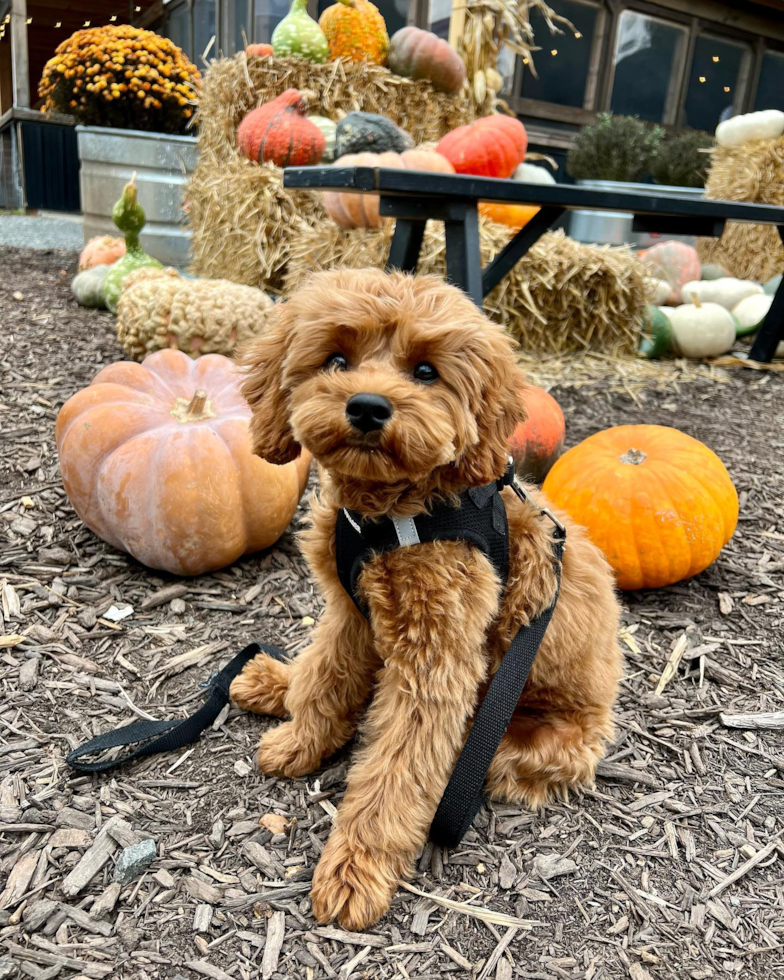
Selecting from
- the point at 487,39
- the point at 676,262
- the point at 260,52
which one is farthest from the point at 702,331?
the point at 260,52

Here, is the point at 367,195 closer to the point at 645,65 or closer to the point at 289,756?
the point at 289,756

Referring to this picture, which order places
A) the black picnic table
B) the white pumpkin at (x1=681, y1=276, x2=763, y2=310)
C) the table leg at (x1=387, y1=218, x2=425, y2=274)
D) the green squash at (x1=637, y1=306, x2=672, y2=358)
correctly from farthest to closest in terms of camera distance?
the white pumpkin at (x1=681, y1=276, x2=763, y2=310) → the green squash at (x1=637, y1=306, x2=672, y2=358) → the table leg at (x1=387, y1=218, x2=425, y2=274) → the black picnic table

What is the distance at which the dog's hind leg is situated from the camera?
1.96 meters

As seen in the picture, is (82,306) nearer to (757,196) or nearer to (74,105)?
(74,105)

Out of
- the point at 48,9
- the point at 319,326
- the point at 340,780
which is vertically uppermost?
the point at 48,9

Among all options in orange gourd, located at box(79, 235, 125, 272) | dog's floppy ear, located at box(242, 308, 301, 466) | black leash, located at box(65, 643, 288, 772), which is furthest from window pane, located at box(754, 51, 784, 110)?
black leash, located at box(65, 643, 288, 772)

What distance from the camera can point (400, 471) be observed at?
1523mm

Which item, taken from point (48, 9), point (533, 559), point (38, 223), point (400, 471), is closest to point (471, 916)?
point (533, 559)

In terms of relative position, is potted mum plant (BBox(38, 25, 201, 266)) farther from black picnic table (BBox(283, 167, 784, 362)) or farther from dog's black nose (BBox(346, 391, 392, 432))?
dog's black nose (BBox(346, 391, 392, 432))

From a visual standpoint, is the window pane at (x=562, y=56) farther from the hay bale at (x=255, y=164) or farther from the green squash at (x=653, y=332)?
the green squash at (x=653, y=332)

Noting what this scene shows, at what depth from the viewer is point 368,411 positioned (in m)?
1.43

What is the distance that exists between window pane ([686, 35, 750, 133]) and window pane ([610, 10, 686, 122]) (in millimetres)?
597

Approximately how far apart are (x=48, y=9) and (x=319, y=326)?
17736mm

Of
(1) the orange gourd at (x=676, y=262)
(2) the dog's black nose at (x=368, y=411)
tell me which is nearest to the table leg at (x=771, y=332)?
(1) the orange gourd at (x=676, y=262)
